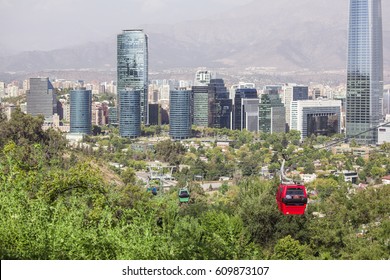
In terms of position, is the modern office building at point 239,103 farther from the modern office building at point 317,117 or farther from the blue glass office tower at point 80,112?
the blue glass office tower at point 80,112

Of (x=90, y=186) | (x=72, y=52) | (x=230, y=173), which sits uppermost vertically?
(x=72, y=52)

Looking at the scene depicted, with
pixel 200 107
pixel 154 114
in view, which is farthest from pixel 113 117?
pixel 200 107

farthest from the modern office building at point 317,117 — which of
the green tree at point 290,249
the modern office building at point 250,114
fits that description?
the green tree at point 290,249

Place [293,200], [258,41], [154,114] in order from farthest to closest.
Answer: [258,41]
[154,114]
[293,200]

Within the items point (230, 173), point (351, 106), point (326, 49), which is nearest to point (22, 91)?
point (351, 106)

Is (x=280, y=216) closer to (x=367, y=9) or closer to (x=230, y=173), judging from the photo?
(x=230, y=173)

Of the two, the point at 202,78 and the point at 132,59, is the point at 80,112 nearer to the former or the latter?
the point at 132,59
